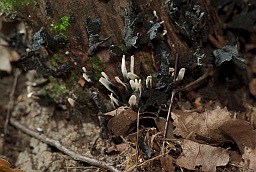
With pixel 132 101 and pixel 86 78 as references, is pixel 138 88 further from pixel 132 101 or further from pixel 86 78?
pixel 86 78

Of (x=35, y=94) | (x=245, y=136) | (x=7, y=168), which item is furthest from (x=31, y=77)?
(x=245, y=136)

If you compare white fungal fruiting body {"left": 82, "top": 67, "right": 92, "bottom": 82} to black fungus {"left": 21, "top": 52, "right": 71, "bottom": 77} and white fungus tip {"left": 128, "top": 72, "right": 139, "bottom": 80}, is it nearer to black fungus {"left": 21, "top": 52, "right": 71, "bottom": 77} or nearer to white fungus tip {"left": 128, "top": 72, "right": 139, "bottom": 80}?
black fungus {"left": 21, "top": 52, "right": 71, "bottom": 77}

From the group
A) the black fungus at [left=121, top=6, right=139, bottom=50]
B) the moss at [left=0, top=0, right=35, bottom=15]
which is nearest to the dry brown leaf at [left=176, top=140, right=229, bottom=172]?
the black fungus at [left=121, top=6, right=139, bottom=50]

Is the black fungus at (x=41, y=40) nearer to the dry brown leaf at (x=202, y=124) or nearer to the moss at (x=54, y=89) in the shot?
the moss at (x=54, y=89)

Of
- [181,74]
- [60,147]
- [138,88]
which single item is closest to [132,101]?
[138,88]

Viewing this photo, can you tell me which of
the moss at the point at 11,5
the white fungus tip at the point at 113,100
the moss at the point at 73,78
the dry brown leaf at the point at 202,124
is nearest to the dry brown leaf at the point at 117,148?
the white fungus tip at the point at 113,100

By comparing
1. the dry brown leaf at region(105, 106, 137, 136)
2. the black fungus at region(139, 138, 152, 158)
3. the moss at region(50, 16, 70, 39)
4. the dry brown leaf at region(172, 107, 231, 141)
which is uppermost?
Result: the moss at region(50, 16, 70, 39)
